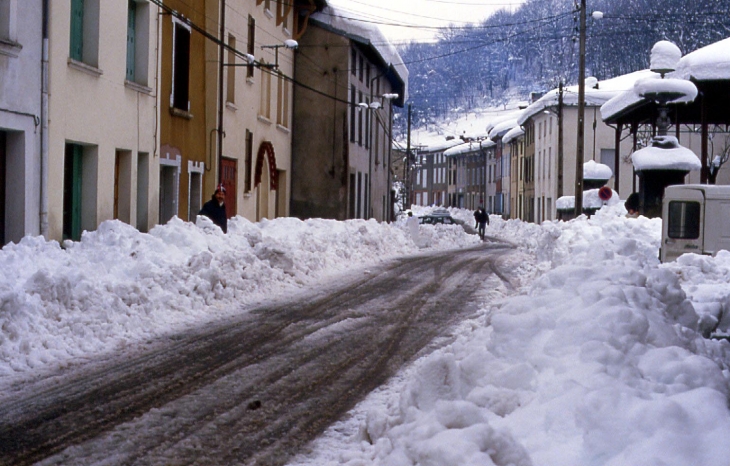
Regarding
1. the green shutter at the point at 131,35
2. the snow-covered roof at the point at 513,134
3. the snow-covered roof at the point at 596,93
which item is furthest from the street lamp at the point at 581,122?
the snow-covered roof at the point at 513,134

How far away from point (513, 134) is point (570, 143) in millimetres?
17734

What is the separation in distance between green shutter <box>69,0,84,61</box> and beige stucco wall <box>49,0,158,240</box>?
0.86 feet

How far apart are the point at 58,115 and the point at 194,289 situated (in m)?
4.40

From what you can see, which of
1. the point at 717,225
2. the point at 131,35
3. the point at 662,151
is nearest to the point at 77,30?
the point at 131,35

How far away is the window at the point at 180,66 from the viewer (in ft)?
70.3

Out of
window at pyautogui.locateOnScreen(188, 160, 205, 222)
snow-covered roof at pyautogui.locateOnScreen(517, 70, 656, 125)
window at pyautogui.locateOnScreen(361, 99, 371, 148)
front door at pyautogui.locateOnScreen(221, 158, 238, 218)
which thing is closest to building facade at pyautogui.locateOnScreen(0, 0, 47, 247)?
window at pyautogui.locateOnScreen(188, 160, 205, 222)

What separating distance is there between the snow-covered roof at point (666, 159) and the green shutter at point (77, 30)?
1635 centimetres

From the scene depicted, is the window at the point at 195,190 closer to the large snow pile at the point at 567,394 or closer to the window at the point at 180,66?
the window at the point at 180,66

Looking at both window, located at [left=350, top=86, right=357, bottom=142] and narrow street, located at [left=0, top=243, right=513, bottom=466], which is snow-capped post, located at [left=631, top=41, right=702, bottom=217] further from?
narrow street, located at [left=0, top=243, right=513, bottom=466]

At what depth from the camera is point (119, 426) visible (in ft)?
20.8

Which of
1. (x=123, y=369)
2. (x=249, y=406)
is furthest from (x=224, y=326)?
(x=249, y=406)

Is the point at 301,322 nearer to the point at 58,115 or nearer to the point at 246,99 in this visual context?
the point at 58,115

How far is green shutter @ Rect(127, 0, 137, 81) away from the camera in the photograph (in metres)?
18.9

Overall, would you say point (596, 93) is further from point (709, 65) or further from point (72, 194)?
point (72, 194)
